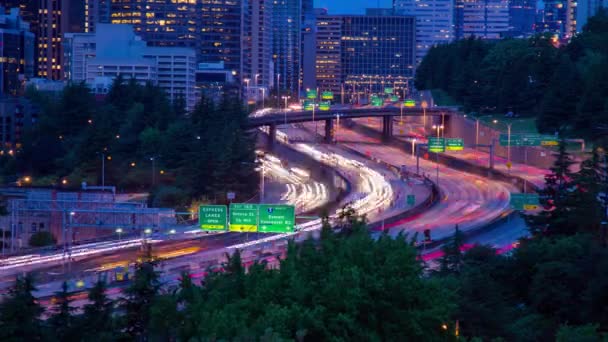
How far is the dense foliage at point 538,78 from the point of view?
81.9 metres

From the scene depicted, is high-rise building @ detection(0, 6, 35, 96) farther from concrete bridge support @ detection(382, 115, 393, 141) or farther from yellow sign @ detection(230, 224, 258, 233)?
yellow sign @ detection(230, 224, 258, 233)

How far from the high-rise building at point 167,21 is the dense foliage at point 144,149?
96166mm

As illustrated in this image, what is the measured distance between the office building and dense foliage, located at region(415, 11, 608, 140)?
114ft

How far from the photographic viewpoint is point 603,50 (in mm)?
103812

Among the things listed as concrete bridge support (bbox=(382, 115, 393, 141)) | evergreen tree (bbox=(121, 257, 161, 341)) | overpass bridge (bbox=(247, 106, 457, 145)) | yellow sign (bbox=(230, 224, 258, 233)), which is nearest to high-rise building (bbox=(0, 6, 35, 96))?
overpass bridge (bbox=(247, 106, 457, 145))

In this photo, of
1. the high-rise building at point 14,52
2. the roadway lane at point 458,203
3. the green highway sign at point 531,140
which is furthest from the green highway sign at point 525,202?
the high-rise building at point 14,52

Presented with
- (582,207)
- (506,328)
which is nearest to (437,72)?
(582,207)

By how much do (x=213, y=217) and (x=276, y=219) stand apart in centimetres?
257

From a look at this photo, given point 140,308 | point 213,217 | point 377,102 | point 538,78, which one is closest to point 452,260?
point 213,217

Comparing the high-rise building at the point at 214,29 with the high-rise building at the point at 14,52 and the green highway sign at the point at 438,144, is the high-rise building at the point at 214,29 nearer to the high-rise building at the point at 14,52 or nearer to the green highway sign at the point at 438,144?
the high-rise building at the point at 14,52

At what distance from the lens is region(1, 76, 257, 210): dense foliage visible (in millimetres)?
69750

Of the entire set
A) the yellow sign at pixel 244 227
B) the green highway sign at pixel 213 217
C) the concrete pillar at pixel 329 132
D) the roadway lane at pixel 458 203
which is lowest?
the roadway lane at pixel 458 203

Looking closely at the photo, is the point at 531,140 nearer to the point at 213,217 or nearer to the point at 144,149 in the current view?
the point at 144,149

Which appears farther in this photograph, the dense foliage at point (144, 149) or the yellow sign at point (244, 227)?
the dense foliage at point (144, 149)
